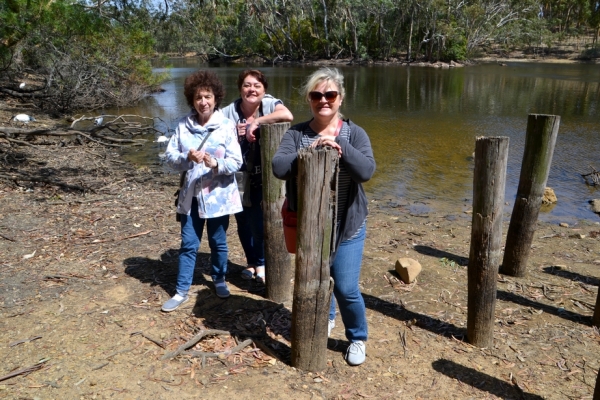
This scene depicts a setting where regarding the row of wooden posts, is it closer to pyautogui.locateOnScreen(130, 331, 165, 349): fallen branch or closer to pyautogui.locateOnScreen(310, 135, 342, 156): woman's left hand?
pyautogui.locateOnScreen(310, 135, 342, 156): woman's left hand

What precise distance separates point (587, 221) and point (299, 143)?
6797 millimetres

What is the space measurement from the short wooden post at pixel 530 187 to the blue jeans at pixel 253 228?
2614mm

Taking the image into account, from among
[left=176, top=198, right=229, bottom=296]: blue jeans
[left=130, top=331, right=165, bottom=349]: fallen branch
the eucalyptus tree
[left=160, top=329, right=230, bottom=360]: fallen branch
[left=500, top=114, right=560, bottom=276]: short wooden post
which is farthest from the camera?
the eucalyptus tree

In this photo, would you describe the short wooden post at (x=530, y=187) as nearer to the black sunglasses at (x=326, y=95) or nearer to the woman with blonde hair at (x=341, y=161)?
the woman with blonde hair at (x=341, y=161)

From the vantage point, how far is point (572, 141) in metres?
13.9

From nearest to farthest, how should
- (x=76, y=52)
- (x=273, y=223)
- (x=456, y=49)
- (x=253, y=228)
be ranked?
(x=273, y=223) → (x=253, y=228) → (x=76, y=52) → (x=456, y=49)

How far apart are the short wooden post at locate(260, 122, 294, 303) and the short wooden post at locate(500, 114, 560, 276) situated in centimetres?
246

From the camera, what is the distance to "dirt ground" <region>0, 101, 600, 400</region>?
311 cm

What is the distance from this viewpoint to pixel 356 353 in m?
3.33

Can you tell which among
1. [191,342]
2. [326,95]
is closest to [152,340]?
[191,342]

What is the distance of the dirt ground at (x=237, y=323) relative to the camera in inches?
122

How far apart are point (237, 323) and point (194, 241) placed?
2.34 feet

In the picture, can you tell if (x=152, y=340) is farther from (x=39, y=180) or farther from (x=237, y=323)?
(x=39, y=180)

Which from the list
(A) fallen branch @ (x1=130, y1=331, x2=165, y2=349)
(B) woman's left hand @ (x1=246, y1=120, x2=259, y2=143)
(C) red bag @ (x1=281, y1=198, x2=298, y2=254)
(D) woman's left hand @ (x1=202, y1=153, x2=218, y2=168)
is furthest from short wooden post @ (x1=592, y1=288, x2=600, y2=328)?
(A) fallen branch @ (x1=130, y1=331, x2=165, y2=349)
